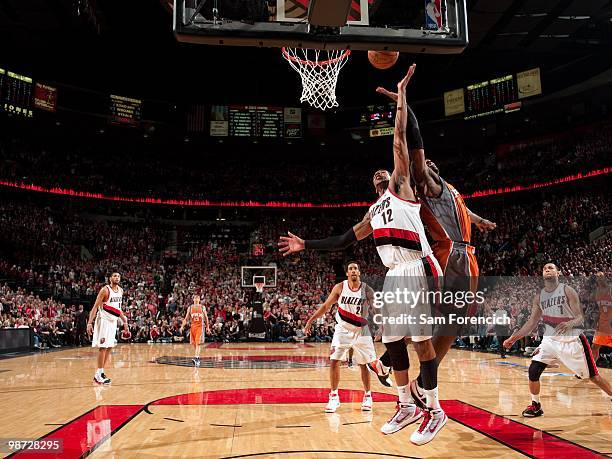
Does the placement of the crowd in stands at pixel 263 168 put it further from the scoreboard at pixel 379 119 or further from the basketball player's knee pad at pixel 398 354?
the basketball player's knee pad at pixel 398 354

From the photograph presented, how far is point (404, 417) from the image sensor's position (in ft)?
14.6

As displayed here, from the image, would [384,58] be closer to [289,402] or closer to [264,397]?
[289,402]

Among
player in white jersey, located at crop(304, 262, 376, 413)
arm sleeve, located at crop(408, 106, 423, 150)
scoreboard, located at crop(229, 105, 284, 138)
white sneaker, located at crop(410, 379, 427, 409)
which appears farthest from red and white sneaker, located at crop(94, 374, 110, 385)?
scoreboard, located at crop(229, 105, 284, 138)

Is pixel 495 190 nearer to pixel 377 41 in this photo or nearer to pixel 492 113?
pixel 492 113

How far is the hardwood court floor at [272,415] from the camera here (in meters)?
5.08

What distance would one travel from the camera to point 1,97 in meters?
22.2

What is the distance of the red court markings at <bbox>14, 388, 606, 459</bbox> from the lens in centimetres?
500

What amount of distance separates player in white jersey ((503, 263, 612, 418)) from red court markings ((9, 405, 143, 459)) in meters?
4.72

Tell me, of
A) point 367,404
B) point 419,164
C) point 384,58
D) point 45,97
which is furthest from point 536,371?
point 45,97

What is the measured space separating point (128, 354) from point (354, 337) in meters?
10.6

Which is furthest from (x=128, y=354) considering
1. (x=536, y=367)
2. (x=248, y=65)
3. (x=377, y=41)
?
(x=248, y=65)

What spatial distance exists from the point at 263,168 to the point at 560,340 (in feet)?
88.4

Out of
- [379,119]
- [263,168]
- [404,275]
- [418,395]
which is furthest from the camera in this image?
[263,168]

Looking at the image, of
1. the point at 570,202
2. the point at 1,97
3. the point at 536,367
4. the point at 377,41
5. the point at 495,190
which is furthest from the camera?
the point at 495,190
